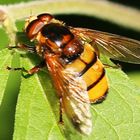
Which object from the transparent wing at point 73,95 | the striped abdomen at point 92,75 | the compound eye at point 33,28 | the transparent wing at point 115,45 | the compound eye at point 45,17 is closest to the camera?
the transparent wing at point 73,95

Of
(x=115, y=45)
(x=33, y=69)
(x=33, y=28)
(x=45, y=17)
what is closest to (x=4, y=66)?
(x=33, y=69)

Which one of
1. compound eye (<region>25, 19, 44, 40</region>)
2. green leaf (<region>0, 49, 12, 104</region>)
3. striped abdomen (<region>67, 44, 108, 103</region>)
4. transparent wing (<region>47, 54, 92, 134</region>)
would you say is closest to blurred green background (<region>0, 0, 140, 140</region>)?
green leaf (<region>0, 49, 12, 104</region>)

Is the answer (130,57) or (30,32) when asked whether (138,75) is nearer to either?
(130,57)

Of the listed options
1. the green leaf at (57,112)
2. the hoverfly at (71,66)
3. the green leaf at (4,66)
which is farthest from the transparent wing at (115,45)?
the green leaf at (4,66)

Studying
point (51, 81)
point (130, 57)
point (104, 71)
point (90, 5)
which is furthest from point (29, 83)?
point (90, 5)

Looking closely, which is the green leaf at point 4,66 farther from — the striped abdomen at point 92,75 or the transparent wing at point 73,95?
the striped abdomen at point 92,75

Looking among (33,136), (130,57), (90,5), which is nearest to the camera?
(33,136)

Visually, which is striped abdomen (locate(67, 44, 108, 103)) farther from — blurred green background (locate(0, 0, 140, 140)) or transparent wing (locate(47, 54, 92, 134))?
blurred green background (locate(0, 0, 140, 140))
